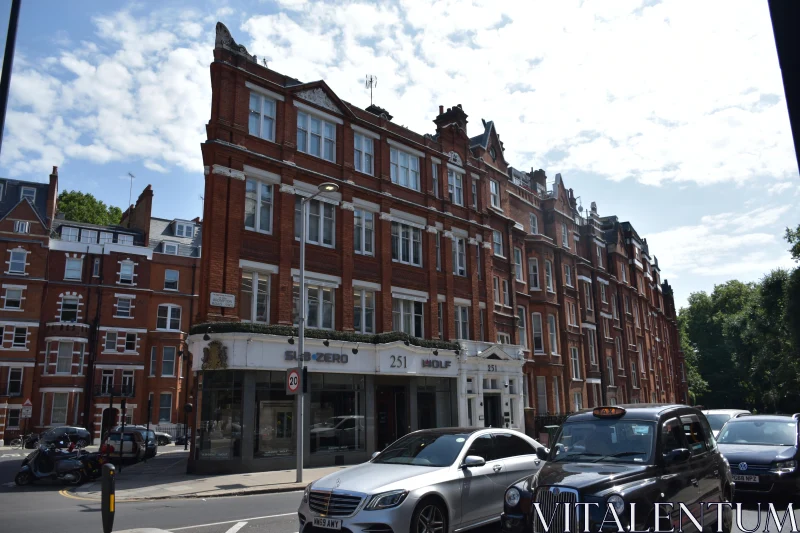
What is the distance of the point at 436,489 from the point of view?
305 inches

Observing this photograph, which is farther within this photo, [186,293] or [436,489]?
[186,293]

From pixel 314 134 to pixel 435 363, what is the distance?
11.9 metres

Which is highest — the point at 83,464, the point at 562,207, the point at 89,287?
the point at 562,207

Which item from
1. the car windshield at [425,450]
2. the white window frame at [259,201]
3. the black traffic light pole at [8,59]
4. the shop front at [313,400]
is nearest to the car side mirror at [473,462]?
the car windshield at [425,450]

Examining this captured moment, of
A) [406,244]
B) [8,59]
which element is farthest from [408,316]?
[8,59]

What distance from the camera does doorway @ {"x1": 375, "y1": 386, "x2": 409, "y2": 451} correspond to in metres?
25.7

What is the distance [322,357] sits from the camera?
75.2 feet

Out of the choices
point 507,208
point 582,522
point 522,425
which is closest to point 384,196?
point 507,208

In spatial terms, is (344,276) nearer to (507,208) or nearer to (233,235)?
(233,235)

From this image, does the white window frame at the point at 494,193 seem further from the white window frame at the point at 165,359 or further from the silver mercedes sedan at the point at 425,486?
the white window frame at the point at 165,359

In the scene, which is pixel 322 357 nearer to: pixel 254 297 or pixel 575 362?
pixel 254 297

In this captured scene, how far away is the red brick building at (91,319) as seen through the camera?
43344 millimetres

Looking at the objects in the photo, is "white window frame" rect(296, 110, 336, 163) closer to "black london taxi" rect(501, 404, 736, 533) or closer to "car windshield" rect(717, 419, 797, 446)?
"car windshield" rect(717, 419, 797, 446)

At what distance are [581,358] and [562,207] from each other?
11025 mm
